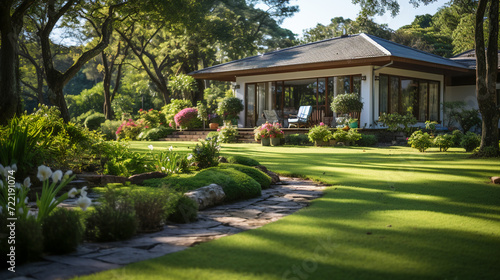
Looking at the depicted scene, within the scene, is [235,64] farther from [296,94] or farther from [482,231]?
[482,231]

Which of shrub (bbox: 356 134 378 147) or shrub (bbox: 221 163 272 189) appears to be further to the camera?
shrub (bbox: 356 134 378 147)

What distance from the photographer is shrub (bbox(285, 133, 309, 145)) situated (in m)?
15.8

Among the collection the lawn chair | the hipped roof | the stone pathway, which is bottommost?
the stone pathway

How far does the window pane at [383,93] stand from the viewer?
59.7 feet

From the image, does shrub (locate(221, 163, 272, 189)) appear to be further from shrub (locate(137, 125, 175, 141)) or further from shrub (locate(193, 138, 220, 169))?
shrub (locate(137, 125, 175, 141))

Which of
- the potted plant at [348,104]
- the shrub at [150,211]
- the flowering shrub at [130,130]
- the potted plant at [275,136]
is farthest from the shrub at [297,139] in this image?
the shrub at [150,211]

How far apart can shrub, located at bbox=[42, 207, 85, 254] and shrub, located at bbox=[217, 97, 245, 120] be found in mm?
18071

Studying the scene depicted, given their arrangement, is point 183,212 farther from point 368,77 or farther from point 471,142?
point 368,77

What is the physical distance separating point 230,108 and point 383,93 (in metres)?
7.32

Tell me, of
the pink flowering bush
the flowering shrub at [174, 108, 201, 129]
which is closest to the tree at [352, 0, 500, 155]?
the flowering shrub at [174, 108, 201, 129]

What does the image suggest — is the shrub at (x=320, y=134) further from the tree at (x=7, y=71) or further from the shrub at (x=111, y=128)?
the shrub at (x=111, y=128)

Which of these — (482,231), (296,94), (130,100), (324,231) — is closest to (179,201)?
(324,231)

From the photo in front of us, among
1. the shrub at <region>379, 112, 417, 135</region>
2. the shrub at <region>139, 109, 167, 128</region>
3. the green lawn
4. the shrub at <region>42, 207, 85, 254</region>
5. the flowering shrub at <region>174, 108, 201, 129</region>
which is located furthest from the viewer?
the shrub at <region>139, 109, 167, 128</region>

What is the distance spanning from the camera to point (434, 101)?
2133 centimetres
